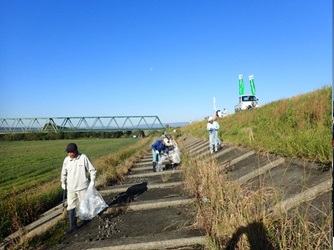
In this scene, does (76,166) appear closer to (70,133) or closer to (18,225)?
(18,225)

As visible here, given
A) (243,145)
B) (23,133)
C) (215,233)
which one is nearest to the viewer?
(215,233)

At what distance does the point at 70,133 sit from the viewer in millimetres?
93562

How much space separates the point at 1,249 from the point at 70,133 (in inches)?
3683

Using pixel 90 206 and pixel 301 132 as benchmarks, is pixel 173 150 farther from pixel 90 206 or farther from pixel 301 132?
pixel 90 206

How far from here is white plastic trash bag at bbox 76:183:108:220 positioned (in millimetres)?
5887

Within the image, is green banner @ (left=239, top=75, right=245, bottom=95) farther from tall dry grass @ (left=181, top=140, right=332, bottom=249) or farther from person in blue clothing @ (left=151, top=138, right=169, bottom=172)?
tall dry grass @ (left=181, top=140, right=332, bottom=249)

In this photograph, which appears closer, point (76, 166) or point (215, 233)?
point (215, 233)

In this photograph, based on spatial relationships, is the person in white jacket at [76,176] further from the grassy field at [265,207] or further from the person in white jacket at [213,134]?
the person in white jacket at [213,134]

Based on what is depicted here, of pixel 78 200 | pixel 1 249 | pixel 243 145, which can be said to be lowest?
pixel 1 249

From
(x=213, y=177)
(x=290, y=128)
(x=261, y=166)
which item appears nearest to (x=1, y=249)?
(x=213, y=177)

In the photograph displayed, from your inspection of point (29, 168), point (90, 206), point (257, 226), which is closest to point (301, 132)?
point (257, 226)

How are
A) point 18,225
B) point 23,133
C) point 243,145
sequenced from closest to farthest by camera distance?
point 18,225 < point 243,145 < point 23,133

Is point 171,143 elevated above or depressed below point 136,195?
above

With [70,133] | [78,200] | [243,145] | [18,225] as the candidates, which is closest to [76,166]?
[78,200]
